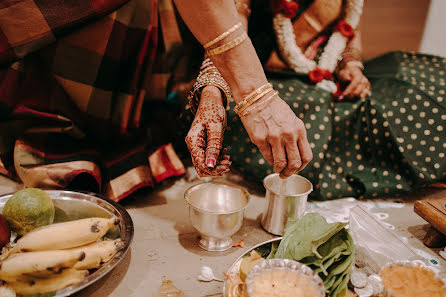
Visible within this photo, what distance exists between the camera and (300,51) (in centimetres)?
154

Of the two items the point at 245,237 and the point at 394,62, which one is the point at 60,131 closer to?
the point at 245,237

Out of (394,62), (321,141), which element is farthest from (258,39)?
(394,62)

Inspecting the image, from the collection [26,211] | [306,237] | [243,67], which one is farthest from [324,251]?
[26,211]

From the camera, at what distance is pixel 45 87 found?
117cm

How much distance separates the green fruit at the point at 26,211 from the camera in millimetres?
881

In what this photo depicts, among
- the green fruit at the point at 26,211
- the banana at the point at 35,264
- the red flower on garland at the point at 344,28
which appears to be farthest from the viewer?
the red flower on garland at the point at 344,28

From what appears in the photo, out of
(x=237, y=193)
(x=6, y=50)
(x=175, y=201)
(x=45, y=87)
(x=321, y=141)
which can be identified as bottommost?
(x=175, y=201)

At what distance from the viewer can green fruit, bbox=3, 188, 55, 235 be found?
34.7 inches

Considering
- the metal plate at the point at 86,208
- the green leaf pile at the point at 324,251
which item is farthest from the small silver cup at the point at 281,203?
the metal plate at the point at 86,208

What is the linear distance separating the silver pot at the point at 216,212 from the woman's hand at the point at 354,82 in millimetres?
701

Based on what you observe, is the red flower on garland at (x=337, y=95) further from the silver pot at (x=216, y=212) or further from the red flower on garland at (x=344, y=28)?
the silver pot at (x=216, y=212)

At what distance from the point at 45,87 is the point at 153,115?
45cm

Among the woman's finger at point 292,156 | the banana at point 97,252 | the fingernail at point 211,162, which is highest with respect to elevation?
the woman's finger at point 292,156

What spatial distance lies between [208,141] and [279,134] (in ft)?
0.70
